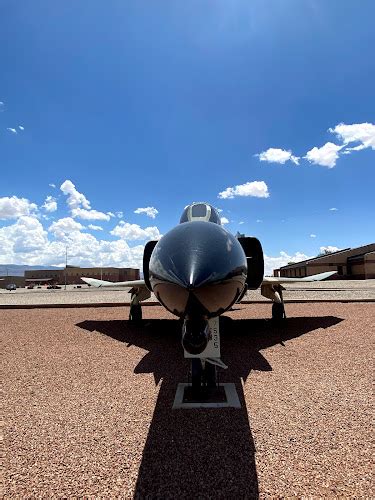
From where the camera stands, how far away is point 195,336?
3211 millimetres

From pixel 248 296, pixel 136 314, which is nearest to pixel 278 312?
pixel 136 314

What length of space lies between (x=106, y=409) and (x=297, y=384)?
324cm

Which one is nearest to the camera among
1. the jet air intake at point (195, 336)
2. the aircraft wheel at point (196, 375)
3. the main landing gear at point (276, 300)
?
the jet air intake at point (195, 336)

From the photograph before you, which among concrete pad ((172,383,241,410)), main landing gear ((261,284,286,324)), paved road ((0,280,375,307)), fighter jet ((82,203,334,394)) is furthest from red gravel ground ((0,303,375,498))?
paved road ((0,280,375,307))

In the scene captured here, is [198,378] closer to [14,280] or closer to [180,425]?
[180,425]

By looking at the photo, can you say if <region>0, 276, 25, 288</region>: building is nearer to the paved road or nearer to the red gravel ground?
the paved road

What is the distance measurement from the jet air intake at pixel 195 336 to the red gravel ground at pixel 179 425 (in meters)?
1.21

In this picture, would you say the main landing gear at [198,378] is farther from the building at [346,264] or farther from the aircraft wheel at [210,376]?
the building at [346,264]

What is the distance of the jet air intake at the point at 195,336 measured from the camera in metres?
3.20

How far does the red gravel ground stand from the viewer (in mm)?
2965

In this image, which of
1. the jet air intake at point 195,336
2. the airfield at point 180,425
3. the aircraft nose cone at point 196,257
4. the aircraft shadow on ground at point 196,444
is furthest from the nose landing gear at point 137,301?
the jet air intake at point 195,336

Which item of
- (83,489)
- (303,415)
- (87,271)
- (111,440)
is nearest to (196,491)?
(83,489)

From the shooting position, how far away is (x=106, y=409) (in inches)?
180

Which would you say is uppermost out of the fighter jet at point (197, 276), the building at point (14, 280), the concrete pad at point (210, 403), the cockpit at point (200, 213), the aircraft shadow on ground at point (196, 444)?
the building at point (14, 280)
